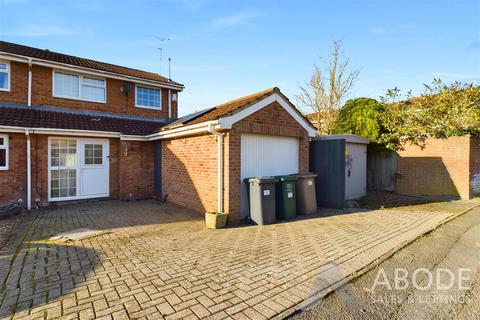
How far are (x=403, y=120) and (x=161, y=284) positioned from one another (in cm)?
1348

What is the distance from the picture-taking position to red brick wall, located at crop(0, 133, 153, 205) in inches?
352

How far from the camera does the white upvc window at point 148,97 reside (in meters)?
13.3

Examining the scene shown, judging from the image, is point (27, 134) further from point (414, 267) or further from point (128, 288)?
point (414, 267)

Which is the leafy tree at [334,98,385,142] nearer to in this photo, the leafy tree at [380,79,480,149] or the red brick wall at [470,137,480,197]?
the leafy tree at [380,79,480,149]

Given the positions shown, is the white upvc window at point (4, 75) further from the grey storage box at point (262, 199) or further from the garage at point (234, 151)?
the grey storage box at point (262, 199)

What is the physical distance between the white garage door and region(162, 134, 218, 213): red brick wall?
0.85 meters

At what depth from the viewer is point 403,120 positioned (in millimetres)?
12906

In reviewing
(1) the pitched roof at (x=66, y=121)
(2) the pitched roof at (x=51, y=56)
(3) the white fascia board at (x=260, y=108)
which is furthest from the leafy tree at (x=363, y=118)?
(1) the pitched roof at (x=66, y=121)

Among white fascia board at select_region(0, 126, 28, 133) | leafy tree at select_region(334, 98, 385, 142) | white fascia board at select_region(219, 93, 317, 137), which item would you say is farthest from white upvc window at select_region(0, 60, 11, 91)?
leafy tree at select_region(334, 98, 385, 142)

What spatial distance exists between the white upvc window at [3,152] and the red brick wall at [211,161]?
516 cm

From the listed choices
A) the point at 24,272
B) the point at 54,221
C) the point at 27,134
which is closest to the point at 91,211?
the point at 54,221

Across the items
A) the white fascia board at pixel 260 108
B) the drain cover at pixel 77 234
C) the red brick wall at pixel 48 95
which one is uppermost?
the red brick wall at pixel 48 95

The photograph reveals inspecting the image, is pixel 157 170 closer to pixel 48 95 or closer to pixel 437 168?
pixel 48 95

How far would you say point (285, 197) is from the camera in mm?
7516
